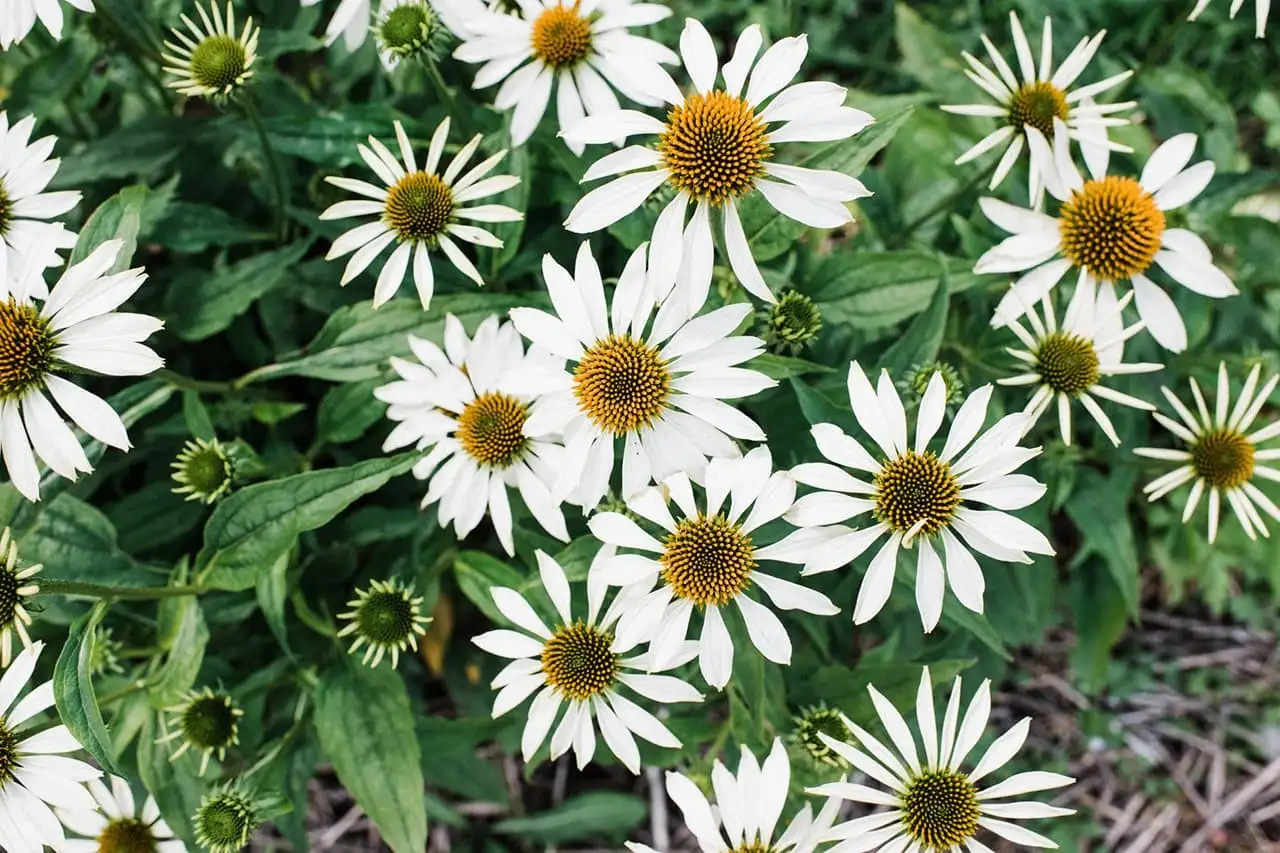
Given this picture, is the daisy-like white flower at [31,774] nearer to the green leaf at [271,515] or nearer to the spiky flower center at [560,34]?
the green leaf at [271,515]

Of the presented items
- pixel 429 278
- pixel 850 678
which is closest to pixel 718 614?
pixel 850 678

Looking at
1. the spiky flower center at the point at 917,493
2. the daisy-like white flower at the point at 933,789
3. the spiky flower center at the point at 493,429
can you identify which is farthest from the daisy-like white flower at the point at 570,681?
the spiky flower center at the point at 917,493

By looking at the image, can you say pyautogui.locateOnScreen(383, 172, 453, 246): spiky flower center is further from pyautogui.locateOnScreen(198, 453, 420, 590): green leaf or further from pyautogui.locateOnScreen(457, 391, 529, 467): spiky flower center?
pyautogui.locateOnScreen(198, 453, 420, 590): green leaf

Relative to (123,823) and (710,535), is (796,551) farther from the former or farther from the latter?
(123,823)

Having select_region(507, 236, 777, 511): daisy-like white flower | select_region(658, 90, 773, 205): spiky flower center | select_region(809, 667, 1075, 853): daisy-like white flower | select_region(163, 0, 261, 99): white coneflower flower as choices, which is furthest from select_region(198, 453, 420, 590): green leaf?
select_region(809, 667, 1075, 853): daisy-like white flower

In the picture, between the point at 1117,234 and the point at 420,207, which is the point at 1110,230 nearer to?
the point at 1117,234

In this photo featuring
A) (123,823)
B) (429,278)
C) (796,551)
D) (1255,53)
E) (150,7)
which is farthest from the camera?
(1255,53)
